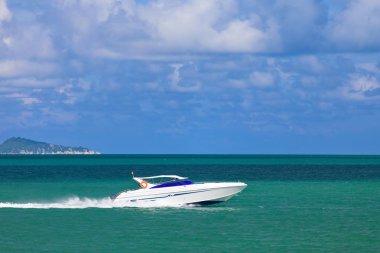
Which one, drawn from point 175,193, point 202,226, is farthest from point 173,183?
point 202,226

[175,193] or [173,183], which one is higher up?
[173,183]

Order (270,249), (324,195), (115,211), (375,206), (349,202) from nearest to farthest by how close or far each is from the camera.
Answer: (270,249)
(115,211)
(375,206)
(349,202)
(324,195)

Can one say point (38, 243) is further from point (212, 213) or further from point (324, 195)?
point (324, 195)

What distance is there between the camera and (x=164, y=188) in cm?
6088

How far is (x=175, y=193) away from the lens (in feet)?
200

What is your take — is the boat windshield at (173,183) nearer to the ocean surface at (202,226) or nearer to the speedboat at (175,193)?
the speedboat at (175,193)

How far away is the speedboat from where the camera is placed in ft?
198

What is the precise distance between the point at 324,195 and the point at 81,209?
2784 centimetres

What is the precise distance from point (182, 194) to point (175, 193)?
1.90 feet

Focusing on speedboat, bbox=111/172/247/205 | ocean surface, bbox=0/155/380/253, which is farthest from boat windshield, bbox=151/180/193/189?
ocean surface, bbox=0/155/380/253

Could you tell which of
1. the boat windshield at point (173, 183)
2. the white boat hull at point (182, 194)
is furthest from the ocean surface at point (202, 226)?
the boat windshield at point (173, 183)

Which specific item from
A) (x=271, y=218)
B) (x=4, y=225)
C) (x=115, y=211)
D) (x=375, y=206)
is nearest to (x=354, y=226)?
(x=271, y=218)

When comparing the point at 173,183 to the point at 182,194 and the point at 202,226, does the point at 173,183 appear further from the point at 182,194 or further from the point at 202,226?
the point at 202,226

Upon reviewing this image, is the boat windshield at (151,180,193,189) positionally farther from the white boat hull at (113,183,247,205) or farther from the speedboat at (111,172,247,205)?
the white boat hull at (113,183,247,205)
